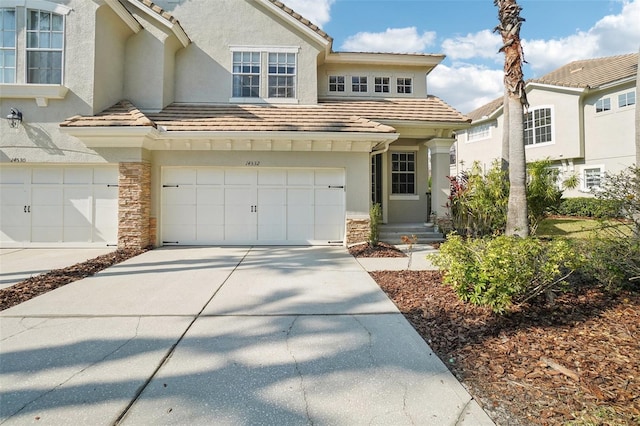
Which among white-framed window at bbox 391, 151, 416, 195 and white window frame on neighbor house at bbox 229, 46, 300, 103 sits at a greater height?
white window frame on neighbor house at bbox 229, 46, 300, 103

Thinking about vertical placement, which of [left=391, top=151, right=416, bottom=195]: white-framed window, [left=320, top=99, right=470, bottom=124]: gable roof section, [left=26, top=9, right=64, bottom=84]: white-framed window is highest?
[left=26, top=9, right=64, bottom=84]: white-framed window

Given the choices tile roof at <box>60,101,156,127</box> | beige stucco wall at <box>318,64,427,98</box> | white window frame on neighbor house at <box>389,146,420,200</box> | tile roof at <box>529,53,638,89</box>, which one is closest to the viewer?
tile roof at <box>60,101,156,127</box>

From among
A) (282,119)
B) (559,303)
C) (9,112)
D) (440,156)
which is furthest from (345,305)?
(9,112)

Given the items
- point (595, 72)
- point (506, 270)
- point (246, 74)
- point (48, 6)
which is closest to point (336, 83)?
point (246, 74)

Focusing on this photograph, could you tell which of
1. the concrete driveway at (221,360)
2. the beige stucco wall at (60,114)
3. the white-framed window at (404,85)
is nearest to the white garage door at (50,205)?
the beige stucco wall at (60,114)

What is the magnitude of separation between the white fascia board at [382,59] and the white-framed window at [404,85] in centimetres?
58

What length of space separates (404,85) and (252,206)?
25.8ft

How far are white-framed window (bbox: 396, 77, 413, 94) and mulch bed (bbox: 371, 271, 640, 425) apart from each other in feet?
32.1

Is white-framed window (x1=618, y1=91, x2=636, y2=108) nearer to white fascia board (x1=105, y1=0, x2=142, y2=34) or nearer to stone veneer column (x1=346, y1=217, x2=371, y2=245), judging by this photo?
stone veneer column (x1=346, y1=217, x2=371, y2=245)

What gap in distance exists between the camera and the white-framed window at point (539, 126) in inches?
723

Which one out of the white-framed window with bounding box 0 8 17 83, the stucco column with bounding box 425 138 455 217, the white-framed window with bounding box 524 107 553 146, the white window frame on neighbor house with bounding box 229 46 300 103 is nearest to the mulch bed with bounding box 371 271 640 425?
the stucco column with bounding box 425 138 455 217

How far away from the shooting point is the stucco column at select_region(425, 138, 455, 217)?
35.1ft

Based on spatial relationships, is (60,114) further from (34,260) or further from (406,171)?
(406,171)

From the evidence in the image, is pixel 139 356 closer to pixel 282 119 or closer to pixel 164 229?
pixel 164 229
